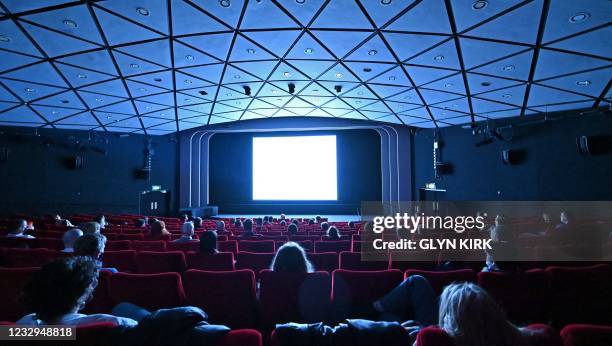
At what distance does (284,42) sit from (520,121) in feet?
39.9

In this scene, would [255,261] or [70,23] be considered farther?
[70,23]

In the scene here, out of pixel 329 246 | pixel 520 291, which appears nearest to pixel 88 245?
pixel 329 246

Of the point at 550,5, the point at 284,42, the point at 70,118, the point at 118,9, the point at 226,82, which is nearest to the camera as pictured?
the point at 550,5

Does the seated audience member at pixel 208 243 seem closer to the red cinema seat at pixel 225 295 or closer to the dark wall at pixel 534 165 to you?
the red cinema seat at pixel 225 295

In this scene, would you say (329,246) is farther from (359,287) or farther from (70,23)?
(70,23)

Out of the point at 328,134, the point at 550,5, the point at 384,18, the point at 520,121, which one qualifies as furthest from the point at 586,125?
the point at 328,134

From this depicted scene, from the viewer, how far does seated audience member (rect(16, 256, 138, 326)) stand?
6.05 feet

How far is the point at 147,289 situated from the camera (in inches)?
113

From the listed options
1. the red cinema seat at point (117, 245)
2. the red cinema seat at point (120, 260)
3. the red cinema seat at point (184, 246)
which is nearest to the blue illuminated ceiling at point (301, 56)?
the red cinema seat at point (117, 245)

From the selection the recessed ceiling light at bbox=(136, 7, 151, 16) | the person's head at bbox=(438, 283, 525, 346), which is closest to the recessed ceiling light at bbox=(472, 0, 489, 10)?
the person's head at bbox=(438, 283, 525, 346)

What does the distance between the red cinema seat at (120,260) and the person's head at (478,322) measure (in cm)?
421

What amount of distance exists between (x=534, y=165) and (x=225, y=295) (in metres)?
15.4

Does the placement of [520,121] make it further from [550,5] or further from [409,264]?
[409,264]

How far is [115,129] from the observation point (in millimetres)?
18109
